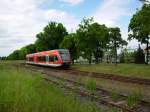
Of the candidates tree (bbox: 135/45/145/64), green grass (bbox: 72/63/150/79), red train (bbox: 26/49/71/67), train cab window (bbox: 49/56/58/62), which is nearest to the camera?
green grass (bbox: 72/63/150/79)

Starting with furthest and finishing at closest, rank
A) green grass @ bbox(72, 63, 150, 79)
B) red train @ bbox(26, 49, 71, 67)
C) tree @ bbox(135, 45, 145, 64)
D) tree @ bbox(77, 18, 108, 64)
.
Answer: tree @ bbox(135, 45, 145, 64) < tree @ bbox(77, 18, 108, 64) < red train @ bbox(26, 49, 71, 67) < green grass @ bbox(72, 63, 150, 79)

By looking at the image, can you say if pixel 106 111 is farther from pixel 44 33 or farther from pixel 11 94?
pixel 44 33

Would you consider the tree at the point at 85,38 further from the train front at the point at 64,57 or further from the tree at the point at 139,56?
the tree at the point at 139,56

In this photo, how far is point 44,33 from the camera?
92562 mm

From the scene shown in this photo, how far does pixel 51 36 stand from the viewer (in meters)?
90.4

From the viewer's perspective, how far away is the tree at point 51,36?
294 ft

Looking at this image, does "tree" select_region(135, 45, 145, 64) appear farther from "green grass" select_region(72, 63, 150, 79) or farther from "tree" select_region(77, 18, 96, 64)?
"green grass" select_region(72, 63, 150, 79)

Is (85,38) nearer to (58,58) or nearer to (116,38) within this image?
(58,58)

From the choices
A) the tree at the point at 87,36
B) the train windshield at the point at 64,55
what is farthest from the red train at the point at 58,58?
the tree at the point at 87,36

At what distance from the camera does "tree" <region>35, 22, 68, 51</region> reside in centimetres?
8969

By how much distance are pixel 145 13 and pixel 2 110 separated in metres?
27.9

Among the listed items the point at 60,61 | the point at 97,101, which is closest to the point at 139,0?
the point at 60,61

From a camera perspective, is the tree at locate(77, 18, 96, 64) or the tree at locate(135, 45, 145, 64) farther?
the tree at locate(135, 45, 145, 64)

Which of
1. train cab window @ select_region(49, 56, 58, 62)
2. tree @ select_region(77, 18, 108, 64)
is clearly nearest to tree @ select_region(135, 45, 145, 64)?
tree @ select_region(77, 18, 108, 64)
